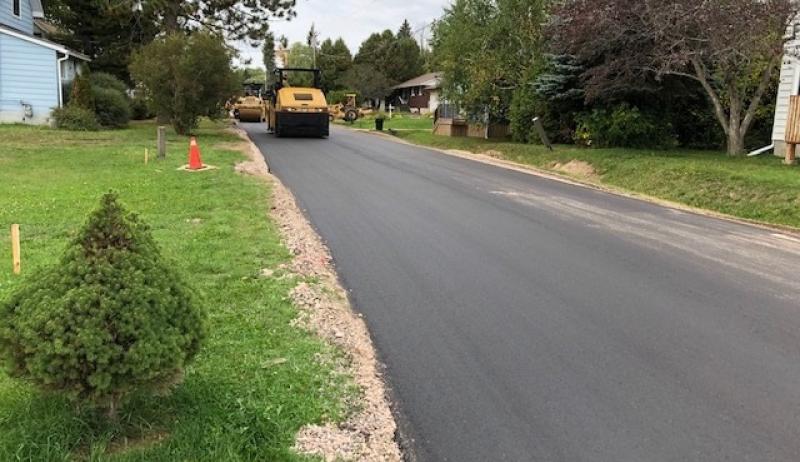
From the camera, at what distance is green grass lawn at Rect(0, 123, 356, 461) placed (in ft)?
10.8

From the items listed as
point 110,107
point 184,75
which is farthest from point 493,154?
point 110,107

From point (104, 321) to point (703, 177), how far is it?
13829mm

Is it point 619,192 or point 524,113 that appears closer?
point 619,192

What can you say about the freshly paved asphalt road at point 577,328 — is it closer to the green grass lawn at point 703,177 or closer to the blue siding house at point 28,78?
the green grass lawn at point 703,177

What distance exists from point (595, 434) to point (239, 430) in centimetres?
197

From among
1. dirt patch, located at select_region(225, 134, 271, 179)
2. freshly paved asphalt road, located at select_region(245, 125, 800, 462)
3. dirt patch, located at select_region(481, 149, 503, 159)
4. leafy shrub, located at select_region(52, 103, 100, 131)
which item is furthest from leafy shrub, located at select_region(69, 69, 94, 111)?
freshly paved asphalt road, located at select_region(245, 125, 800, 462)

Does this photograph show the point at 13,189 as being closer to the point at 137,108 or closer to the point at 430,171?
the point at 430,171

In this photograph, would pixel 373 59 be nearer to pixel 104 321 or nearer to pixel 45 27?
pixel 45 27

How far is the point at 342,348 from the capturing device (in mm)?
4863

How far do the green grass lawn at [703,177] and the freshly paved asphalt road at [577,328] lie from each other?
1.82 m

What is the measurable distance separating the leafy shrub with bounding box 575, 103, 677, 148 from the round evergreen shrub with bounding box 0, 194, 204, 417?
1907 cm

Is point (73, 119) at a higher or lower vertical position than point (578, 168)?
higher

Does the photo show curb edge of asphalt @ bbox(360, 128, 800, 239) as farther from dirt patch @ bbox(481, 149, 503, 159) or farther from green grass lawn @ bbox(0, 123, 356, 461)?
green grass lawn @ bbox(0, 123, 356, 461)

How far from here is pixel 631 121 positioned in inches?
805
